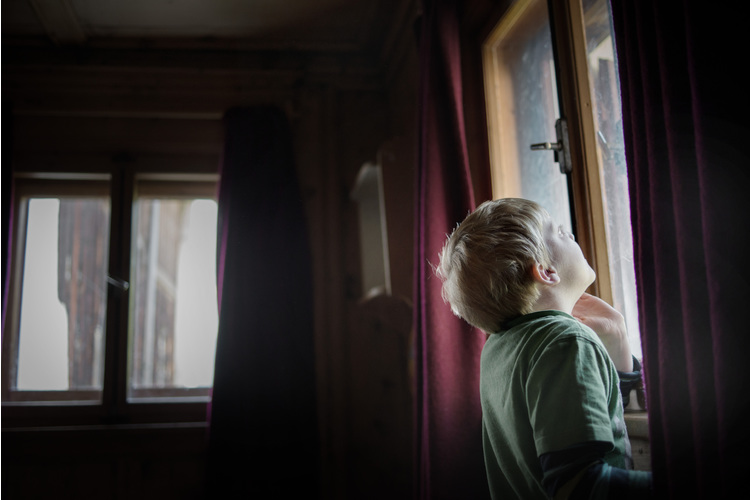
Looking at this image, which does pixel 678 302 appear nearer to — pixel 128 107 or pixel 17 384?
pixel 128 107

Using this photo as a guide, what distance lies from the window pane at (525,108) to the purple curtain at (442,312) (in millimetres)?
192

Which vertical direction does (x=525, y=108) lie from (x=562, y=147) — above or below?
above

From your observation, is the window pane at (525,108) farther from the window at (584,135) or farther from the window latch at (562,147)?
the window latch at (562,147)

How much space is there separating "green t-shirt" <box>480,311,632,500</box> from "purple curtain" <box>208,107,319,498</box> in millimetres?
1649

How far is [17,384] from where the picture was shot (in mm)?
2574

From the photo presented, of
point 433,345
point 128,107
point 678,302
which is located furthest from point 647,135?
point 128,107

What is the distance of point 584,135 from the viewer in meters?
1.22

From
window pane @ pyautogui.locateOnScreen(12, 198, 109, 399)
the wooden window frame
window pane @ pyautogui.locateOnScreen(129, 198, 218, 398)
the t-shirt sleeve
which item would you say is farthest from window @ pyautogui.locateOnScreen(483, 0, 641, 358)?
window pane @ pyautogui.locateOnScreen(12, 198, 109, 399)

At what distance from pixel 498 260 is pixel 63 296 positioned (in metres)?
2.52

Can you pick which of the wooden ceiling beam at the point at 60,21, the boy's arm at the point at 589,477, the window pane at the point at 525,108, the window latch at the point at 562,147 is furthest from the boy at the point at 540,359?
the wooden ceiling beam at the point at 60,21

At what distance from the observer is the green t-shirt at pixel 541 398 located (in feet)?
2.22

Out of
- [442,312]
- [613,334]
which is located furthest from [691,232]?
[442,312]

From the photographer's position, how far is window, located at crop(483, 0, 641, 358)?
1.14 metres

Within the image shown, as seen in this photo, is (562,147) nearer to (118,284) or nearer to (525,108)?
(525,108)
